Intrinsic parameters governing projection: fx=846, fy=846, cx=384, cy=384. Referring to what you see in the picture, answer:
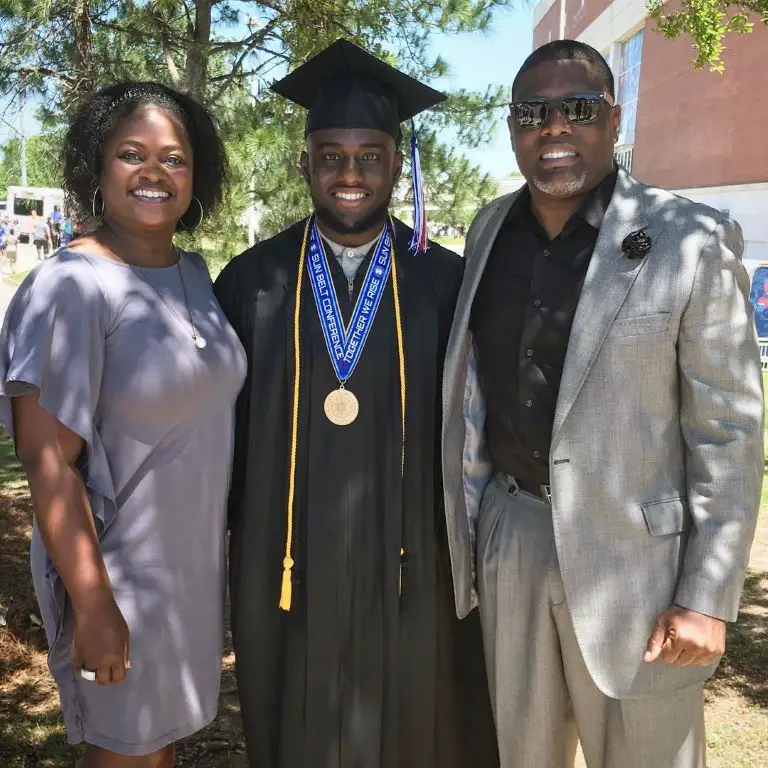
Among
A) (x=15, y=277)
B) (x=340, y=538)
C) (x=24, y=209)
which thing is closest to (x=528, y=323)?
(x=340, y=538)

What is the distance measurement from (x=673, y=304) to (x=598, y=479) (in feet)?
1.61

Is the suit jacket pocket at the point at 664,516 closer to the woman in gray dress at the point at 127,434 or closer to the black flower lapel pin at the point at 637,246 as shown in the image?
the black flower lapel pin at the point at 637,246

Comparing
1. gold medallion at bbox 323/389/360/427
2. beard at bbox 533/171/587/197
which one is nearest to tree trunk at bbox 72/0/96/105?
gold medallion at bbox 323/389/360/427

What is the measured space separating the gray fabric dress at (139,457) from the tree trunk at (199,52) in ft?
7.95

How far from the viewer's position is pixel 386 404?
2670mm

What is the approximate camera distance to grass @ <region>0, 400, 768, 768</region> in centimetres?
337

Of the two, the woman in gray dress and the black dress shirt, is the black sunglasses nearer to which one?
the black dress shirt

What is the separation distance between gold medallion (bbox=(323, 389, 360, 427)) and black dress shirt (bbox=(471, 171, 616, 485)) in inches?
16.4

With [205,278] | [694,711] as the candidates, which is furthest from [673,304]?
[205,278]

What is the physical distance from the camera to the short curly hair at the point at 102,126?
240 cm

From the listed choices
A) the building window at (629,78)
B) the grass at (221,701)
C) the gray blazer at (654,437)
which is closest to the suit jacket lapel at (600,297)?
the gray blazer at (654,437)

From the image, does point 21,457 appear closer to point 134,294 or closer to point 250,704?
point 134,294

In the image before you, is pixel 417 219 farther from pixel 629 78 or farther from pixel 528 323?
pixel 629 78

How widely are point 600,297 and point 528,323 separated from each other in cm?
24
